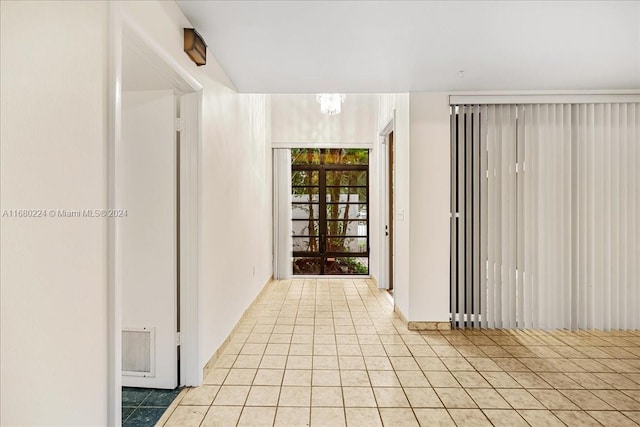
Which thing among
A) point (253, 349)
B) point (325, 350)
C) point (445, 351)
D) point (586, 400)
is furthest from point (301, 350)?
point (586, 400)

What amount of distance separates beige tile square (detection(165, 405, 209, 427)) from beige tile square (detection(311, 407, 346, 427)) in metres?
0.66

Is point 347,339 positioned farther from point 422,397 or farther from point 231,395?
point 231,395

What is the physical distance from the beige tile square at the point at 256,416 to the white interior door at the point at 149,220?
683mm

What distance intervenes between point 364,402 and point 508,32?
259 centimetres

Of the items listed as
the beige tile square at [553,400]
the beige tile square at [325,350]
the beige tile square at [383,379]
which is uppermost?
the beige tile square at [325,350]

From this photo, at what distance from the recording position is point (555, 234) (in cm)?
363

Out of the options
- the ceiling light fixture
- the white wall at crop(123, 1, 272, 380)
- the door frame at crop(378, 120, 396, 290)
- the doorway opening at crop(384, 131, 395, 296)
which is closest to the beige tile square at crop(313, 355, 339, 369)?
the white wall at crop(123, 1, 272, 380)

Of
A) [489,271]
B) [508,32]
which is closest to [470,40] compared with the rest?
[508,32]

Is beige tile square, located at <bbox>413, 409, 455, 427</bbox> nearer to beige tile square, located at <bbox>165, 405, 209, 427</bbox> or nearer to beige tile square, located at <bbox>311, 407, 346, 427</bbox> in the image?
beige tile square, located at <bbox>311, 407, 346, 427</bbox>

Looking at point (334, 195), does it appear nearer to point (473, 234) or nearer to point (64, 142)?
point (473, 234)

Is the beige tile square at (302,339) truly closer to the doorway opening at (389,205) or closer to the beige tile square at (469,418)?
the beige tile square at (469,418)

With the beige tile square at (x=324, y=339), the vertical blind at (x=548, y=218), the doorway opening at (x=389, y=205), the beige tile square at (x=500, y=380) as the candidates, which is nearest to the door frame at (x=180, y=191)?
the beige tile square at (x=324, y=339)

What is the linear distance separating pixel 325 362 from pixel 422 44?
252 cm

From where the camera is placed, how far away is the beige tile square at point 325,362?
110 inches
